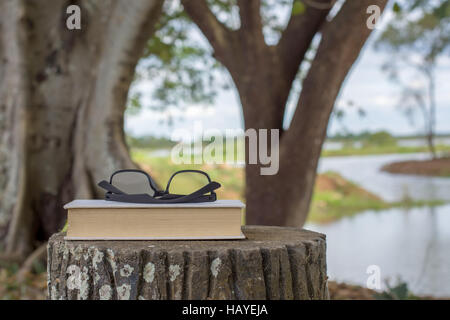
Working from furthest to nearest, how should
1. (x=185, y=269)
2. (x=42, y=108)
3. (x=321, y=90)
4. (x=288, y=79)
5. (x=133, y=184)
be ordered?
(x=42, y=108), (x=288, y=79), (x=321, y=90), (x=133, y=184), (x=185, y=269)

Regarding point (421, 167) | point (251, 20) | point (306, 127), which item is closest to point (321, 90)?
point (306, 127)

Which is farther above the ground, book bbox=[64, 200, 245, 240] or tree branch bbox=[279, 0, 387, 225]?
tree branch bbox=[279, 0, 387, 225]

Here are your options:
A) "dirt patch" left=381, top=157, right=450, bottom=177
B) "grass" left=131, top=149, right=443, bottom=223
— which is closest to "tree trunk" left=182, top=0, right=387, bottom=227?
"grass" left=131, top=149, right=443, bottom=223

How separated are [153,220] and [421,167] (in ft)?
32.1

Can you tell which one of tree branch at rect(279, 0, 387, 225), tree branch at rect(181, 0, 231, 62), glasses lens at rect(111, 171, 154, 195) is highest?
tree branch at rect(181, 0, 231, 62)

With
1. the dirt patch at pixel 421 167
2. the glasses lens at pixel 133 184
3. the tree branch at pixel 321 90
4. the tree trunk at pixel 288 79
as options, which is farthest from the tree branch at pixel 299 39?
the dirt patch at pixel 421 167

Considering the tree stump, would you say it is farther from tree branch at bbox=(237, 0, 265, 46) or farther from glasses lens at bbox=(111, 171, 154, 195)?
tree branch at bbox=(237, 0, 265, 46)

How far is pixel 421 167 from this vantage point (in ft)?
33.1

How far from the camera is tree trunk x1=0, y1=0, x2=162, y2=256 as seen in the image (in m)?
3.03

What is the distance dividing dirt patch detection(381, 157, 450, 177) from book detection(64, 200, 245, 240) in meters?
9.16

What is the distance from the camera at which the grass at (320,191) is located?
23.4ft

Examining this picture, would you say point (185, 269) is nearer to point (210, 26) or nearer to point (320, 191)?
point (210, 26)

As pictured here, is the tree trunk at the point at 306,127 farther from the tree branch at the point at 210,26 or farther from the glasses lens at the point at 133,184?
the glasses lens at the point at 133,184
